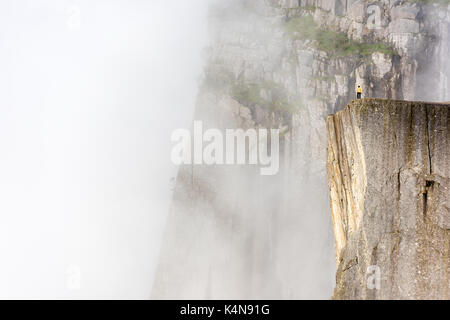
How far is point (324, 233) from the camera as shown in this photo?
5922 cm

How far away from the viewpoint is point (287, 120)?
64125mm

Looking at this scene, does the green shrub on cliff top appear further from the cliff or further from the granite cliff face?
the cliff

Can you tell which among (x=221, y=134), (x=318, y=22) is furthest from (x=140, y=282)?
(x=318, y=22)

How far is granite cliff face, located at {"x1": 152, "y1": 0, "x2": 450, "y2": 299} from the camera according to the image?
5853 cm

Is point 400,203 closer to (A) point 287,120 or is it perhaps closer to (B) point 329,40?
(A) point 287,120

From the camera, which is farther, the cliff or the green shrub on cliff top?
the green shrub on cliff top

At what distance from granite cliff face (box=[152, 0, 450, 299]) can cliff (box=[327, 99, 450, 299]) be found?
50.2m

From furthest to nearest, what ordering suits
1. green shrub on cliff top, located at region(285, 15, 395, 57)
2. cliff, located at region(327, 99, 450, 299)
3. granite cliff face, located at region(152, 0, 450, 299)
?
green shrub on cliff top, located at region(285, 15, 395, 57) → granite cliff face, located at region(152, 0, 450, 299) → cliff, located at region(327, 99, 450, 299)

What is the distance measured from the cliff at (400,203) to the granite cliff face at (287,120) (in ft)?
165

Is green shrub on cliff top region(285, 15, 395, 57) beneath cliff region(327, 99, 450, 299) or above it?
above

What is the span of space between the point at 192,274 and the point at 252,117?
29.8 m

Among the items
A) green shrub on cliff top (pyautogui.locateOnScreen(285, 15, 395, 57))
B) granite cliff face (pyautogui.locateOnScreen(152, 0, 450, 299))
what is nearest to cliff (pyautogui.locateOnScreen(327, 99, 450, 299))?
granite cliff face (pyautogui.locateOnScreen(152, 0, 450, 299))

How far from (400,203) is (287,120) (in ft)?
182

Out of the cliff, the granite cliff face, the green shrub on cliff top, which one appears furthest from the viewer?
the green shrub on cliff top
